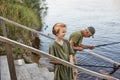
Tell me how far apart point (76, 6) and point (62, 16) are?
16.1ft

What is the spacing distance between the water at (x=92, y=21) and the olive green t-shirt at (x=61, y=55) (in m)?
5.57

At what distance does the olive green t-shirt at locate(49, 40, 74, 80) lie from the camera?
13.6 ft

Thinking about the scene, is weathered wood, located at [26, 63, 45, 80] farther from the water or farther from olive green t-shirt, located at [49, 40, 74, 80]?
the water

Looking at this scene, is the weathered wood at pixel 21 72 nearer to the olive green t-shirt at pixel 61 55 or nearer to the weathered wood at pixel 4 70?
the weathered wood at pixel 4 70

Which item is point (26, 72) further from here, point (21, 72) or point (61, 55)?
point (61, 55)

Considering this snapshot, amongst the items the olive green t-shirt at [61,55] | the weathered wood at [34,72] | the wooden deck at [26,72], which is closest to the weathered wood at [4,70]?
the wooden deck at [26,72]

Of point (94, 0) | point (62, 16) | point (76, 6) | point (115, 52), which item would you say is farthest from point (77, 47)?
point (94, 0)

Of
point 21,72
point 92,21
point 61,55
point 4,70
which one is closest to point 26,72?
point 21,72

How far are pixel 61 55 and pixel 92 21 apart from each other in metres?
15.0

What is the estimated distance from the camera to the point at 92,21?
62.4 ft

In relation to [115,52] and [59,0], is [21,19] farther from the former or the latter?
[59,0]

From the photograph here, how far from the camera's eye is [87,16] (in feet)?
68.0

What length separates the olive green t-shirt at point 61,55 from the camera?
13.6ft

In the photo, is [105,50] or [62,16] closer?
[105,50]
